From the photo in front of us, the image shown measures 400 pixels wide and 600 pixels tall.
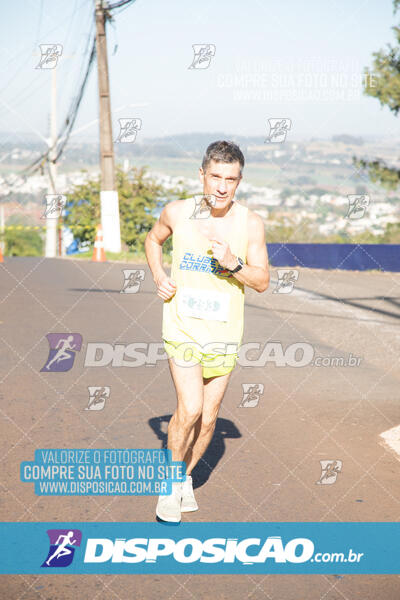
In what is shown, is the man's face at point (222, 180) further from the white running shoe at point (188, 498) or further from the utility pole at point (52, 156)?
the utility pole at point (52, 156)

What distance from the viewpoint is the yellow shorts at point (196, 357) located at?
4.39m

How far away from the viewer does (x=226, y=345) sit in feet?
14.5

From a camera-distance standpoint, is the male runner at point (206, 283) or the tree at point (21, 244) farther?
the tree at point (21, 244)

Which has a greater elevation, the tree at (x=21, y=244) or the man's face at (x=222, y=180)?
the man's face at (x=222, y=180)

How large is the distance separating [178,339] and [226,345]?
11.0 inches

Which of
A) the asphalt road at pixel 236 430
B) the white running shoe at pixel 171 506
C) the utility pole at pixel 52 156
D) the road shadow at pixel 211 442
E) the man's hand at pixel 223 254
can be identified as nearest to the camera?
the asphalt road at pixel 236 430

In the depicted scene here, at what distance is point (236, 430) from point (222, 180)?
2.66 m

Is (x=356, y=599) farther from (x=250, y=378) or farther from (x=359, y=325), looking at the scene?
(x=359, y=325)

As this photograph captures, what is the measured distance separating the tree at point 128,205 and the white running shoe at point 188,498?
75.8 ft

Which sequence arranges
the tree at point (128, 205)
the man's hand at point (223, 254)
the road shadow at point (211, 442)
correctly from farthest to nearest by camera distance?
the tree at point (128, 205)
the road shadow at point (211, 442)
the man's hand at point (223, 254)

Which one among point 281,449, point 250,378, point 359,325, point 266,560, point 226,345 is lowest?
point 359,325

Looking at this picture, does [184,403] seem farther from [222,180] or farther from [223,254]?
[222,180]

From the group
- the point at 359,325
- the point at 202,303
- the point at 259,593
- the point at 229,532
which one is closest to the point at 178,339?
the point at 202,303

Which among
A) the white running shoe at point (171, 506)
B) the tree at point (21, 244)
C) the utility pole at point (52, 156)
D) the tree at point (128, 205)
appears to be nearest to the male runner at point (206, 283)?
the white running shoe at point (171, 506)
